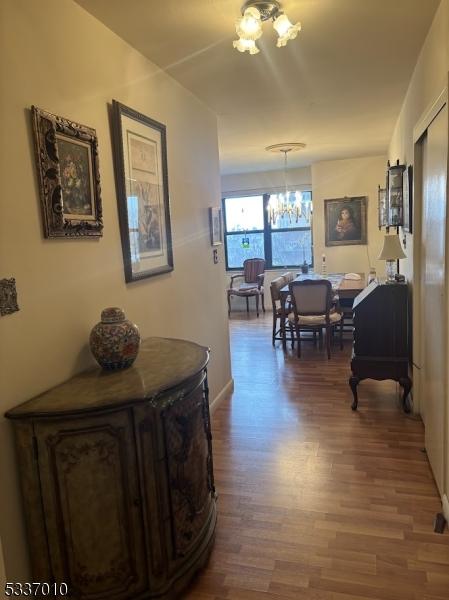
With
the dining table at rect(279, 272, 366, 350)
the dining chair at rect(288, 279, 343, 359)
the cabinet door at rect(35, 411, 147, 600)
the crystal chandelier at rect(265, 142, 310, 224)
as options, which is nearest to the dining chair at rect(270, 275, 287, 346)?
the dining table at rect(279, 272, 366, 350)

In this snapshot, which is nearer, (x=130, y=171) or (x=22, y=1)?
(x=22, y=1)

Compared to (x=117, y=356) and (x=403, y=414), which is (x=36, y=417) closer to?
(x=117, y=356)

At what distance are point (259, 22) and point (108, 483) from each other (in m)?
2.02

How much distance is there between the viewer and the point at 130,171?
7.68 feet

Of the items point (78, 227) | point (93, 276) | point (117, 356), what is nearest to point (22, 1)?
point (78, 227)

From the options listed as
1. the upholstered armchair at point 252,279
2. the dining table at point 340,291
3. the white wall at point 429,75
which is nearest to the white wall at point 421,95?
the white wall at point 429,75

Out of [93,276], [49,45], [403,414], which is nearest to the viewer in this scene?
[49,45]

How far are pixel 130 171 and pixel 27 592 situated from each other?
191cm

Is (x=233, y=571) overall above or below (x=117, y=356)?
below

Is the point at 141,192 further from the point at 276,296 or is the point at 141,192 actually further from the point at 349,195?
the point at 349,195

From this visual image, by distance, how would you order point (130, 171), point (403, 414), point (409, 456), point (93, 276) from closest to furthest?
point (93, 276) < point (130, 171) < point (409, 456) < point (403, 414)

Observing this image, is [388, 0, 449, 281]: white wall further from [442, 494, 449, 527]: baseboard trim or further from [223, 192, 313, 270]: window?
[223, 192, 313, 270]: window

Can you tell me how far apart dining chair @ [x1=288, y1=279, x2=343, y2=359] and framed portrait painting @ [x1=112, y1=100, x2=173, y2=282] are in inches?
98.7

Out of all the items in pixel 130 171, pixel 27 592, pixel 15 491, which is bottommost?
pixel 27 592
